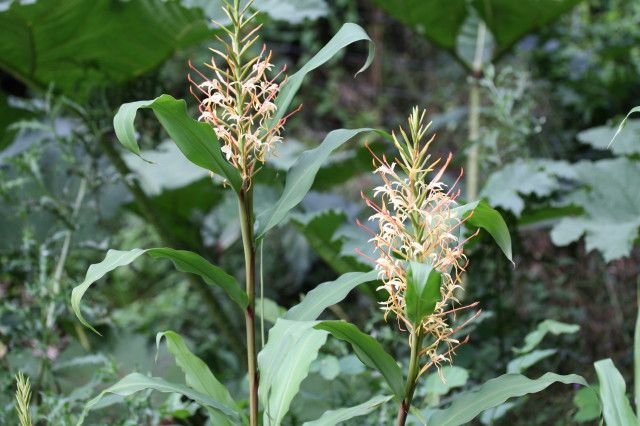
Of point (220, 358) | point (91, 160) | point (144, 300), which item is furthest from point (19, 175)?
point (144, 300)

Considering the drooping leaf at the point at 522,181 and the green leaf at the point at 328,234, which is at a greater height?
the drooping leaf at the point at 522,181

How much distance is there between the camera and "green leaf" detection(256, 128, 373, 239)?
4.20 feet

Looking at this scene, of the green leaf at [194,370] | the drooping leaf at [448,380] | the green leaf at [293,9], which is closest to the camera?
the green leaf at [194,370]

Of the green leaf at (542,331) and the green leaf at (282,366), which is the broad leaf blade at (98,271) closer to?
the green leaf at (282,366)

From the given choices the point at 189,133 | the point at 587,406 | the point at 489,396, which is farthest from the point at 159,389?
the point at 587,406

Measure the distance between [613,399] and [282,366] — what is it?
20.5 inches

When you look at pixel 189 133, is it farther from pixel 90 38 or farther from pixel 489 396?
pixel 90 38

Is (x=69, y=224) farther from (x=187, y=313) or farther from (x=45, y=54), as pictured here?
(x=187, y=313)

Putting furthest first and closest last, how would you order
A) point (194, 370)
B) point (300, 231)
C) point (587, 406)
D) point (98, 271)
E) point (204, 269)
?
point (300, 231) → point (587, 406) → point (194, 370) → point (204, 269) → point (98, 271)

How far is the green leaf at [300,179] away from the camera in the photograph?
128cm

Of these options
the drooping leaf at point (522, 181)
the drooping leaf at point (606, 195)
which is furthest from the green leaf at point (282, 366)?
the drooping leaf at point (606, 195)

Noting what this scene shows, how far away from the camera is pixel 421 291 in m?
0.98

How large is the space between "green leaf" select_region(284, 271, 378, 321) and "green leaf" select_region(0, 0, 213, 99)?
1324mm

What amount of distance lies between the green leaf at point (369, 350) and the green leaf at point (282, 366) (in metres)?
0.02
